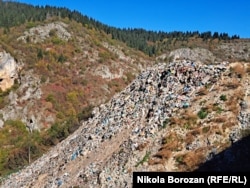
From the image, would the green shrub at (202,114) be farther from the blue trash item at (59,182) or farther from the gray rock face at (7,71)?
the gray rock face at (7,71)

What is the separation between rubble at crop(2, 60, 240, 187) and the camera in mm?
20984

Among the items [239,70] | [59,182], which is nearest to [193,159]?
[239,70]

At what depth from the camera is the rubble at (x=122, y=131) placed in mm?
20984

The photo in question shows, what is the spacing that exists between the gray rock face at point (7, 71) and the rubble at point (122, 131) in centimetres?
4732

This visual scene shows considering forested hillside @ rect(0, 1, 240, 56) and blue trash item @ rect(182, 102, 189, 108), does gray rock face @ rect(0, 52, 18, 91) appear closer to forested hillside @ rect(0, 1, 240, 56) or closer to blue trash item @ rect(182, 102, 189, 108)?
forested hillside @ rect(0, 1, 240, 56)

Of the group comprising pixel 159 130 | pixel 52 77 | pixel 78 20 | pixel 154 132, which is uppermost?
pixel 78 20

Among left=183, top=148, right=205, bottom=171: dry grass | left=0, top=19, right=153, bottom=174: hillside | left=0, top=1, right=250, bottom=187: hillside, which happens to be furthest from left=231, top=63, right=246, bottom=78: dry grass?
left=0, top=19, right=153, bottom=174: hillside

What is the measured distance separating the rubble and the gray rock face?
155 feet

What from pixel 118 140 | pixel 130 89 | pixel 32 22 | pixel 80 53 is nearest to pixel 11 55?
pixel 80 53

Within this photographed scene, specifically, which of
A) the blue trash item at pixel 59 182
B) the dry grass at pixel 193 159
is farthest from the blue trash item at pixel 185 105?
the blue trash item at pixel 59 182

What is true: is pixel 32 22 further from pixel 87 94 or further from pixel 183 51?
pixel 183 51

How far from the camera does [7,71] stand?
73.2 meters

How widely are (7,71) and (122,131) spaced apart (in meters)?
54.5

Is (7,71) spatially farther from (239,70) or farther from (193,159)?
(193,159)
